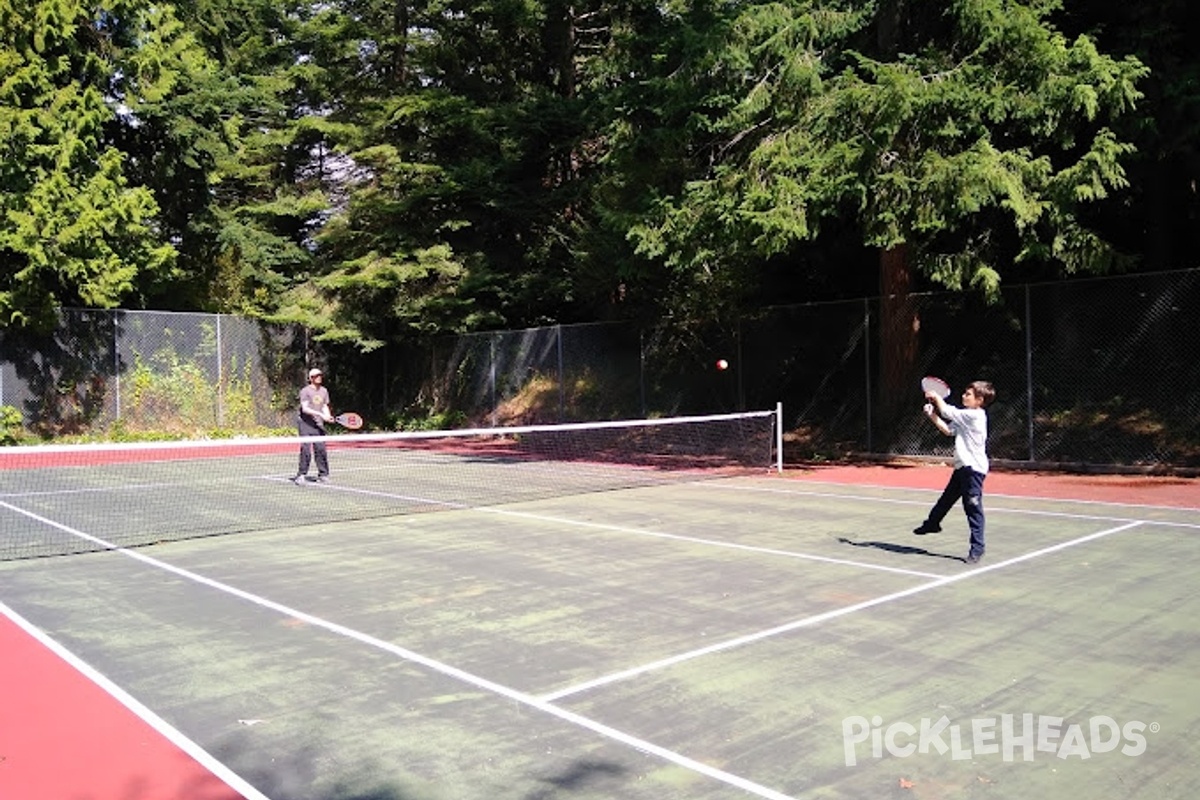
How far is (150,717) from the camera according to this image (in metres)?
4.87

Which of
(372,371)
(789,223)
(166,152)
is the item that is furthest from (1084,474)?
(166,152)

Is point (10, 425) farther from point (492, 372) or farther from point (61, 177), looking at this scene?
point (492, 372)

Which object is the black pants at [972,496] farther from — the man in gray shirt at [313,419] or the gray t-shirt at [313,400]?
the gray t-shirt at [313,400]

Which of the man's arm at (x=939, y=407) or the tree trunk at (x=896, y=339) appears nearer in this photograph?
the man's arm at (x=939, y=407)

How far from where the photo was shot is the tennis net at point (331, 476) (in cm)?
1144

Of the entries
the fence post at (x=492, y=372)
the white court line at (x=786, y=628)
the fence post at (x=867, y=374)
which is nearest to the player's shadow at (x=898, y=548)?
the white court line at (x=786, y=628)

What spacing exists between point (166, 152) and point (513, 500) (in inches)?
822

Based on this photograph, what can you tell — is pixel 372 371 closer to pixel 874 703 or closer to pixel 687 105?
pixel 687 105

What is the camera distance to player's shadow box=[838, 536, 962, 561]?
343 inches

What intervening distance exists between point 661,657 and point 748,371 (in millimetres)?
16738

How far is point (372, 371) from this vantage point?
30875 millimetres
